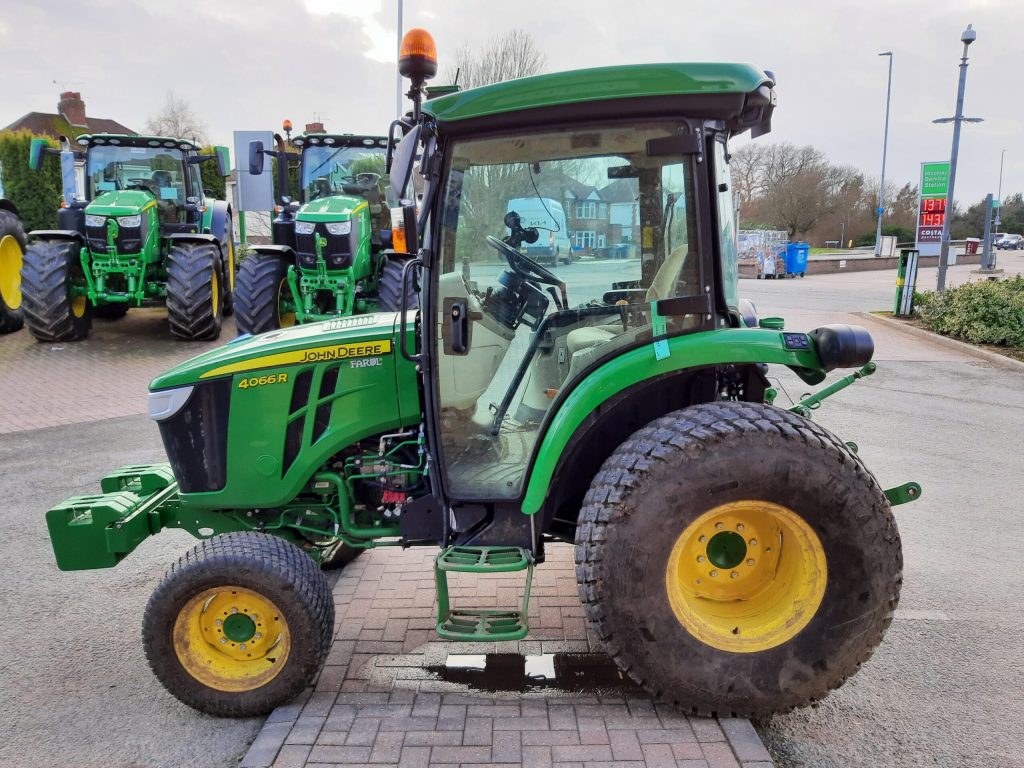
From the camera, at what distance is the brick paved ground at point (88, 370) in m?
8.02

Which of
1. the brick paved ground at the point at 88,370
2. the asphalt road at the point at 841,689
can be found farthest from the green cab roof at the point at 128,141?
the asphalt road at the point at 841,689

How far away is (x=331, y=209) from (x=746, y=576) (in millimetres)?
8240

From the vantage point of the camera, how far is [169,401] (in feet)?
10.4

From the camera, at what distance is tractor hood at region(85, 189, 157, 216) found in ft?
33.9

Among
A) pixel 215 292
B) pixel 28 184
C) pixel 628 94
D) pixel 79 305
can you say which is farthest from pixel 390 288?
pixel 28 184

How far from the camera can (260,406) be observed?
10.3 ft

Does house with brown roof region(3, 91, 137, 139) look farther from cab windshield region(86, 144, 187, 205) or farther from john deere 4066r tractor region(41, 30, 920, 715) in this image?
john deere 4066r tractor region(41, 30, 920, 715)

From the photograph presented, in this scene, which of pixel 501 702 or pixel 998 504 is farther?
pixel 998 504

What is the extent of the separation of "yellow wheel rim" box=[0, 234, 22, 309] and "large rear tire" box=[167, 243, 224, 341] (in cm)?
283

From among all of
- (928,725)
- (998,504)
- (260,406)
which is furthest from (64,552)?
(998,504)

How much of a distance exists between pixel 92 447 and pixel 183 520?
400 cm

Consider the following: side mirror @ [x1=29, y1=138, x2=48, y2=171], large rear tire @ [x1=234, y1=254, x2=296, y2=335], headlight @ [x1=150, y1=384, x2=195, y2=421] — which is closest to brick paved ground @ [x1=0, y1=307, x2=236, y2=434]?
large rear tire @ [x1=234, y1=254, x2=296, y2=335]

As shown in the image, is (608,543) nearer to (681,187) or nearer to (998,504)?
(681,187)

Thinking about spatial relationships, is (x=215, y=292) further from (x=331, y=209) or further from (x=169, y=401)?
(x=169, y=401)
